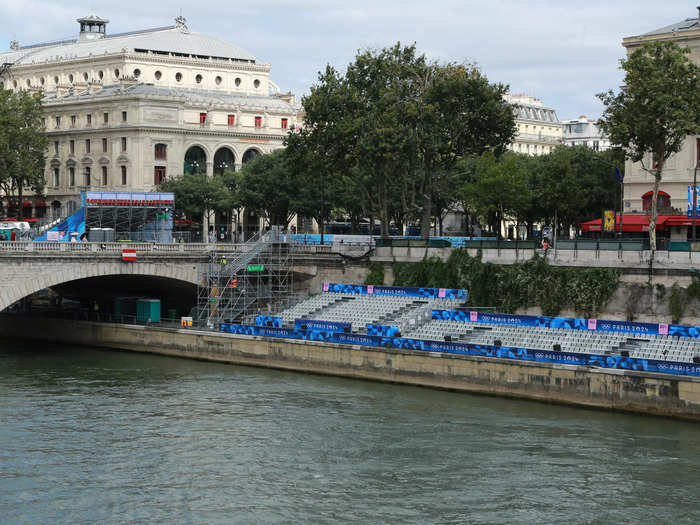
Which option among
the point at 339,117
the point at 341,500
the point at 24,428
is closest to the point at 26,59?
the point at 339,117

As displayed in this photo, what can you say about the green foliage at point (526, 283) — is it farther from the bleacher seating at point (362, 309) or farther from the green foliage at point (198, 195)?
the green foliage at point (198, 195)

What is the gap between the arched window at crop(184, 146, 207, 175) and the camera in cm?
12200

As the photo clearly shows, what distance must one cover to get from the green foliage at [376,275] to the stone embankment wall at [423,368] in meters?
12.8

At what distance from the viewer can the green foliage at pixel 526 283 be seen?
201ft

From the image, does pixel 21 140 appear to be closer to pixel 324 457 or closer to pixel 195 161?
pixel 195 161

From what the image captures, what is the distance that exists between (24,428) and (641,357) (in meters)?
27.7

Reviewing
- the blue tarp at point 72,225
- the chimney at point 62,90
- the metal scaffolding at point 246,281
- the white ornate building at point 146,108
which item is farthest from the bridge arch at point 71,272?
the chimney at point 62,90

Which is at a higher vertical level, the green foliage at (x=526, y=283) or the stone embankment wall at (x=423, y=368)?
the green foliage at (x=526, y=283)

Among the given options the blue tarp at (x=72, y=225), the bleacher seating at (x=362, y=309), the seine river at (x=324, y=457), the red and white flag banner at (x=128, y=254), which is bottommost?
the seine river at (x=324, y=457)

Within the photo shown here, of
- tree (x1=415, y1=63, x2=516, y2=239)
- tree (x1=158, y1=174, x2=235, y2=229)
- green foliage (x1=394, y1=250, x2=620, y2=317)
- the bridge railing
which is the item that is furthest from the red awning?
tree (x1=158, y1=174, x2=235, y2=229)

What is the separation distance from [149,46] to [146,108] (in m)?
20.5

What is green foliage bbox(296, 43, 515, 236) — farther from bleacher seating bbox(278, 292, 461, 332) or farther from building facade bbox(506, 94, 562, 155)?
building facade bbox(506, 94, 562, 155)

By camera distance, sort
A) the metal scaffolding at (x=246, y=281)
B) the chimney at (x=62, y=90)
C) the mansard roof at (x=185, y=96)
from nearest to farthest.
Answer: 1. the metal scaffolding at (x=246, y=281)
2. the mansard roof at (x=185, y=96)
3. the chimney at (x=62, y=90)

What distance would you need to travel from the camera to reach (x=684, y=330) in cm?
5300
